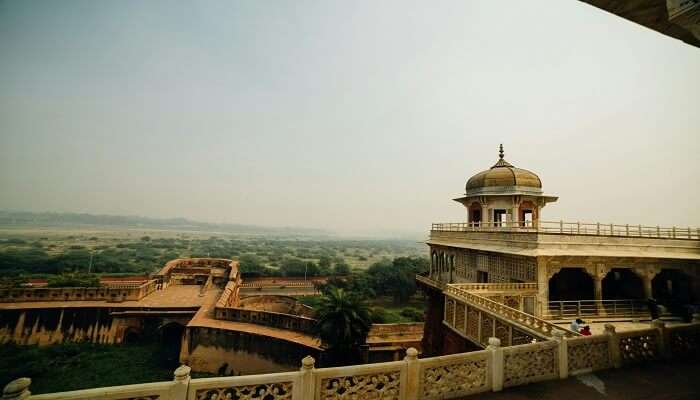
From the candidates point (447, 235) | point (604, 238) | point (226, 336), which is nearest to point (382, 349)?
point (447, 235)

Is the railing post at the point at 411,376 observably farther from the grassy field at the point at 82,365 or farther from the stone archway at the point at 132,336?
the stone archway at the point at 132,336

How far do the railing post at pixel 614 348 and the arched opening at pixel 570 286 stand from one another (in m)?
10.6

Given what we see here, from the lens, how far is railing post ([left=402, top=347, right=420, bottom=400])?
4.71 metres

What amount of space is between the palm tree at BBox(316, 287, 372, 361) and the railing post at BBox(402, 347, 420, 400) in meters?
12.3

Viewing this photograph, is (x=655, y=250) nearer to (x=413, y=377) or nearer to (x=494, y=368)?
(x=494, y=368)

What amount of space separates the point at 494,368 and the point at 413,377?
1.57 m

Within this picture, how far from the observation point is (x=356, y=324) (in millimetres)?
16844

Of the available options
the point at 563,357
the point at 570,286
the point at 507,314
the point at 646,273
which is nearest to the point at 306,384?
the point at 563,357

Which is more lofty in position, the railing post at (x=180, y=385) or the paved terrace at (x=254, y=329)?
the railing post at (x=180, y=385)

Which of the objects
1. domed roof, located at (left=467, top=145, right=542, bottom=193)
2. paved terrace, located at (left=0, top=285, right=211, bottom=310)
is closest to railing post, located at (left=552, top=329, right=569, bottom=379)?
domed roof, located at (left=467, top=145, right=542, bottom=193)

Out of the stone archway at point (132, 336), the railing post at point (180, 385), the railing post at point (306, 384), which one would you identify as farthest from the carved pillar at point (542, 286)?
the stone archway at point (132, 336)

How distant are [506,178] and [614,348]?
16093 mm

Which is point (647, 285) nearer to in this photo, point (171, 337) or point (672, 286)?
point (672, 286)

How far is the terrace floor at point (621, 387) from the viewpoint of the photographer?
4977 mm
